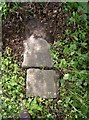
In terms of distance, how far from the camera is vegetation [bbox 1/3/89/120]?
7.72ft

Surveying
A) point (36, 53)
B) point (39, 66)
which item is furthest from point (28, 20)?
point (39, 66)

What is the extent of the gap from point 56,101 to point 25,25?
0.69 meters

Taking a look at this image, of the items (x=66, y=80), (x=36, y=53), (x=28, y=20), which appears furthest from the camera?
(x=28, y=20)

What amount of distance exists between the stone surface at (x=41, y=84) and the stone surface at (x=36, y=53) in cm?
7

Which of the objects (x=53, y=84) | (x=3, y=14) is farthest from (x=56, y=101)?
(x=3, y=14)

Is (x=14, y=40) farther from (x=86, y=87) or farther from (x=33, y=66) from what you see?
(x=86, y=87)

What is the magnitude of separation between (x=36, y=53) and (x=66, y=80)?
1.07ft

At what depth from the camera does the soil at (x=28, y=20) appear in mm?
2646

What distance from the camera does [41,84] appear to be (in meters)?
2.45

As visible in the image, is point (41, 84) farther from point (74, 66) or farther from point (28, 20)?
point (28, 20)

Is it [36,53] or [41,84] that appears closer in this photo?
[41,84]

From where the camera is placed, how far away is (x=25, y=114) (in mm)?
2340

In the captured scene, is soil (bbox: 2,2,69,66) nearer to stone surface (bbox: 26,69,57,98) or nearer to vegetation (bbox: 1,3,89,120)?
vegetation (bbox: 1,3,89,120)

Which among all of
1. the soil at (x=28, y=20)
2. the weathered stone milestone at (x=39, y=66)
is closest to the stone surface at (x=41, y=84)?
the weathered stone milestone at (x=39, y=66)
